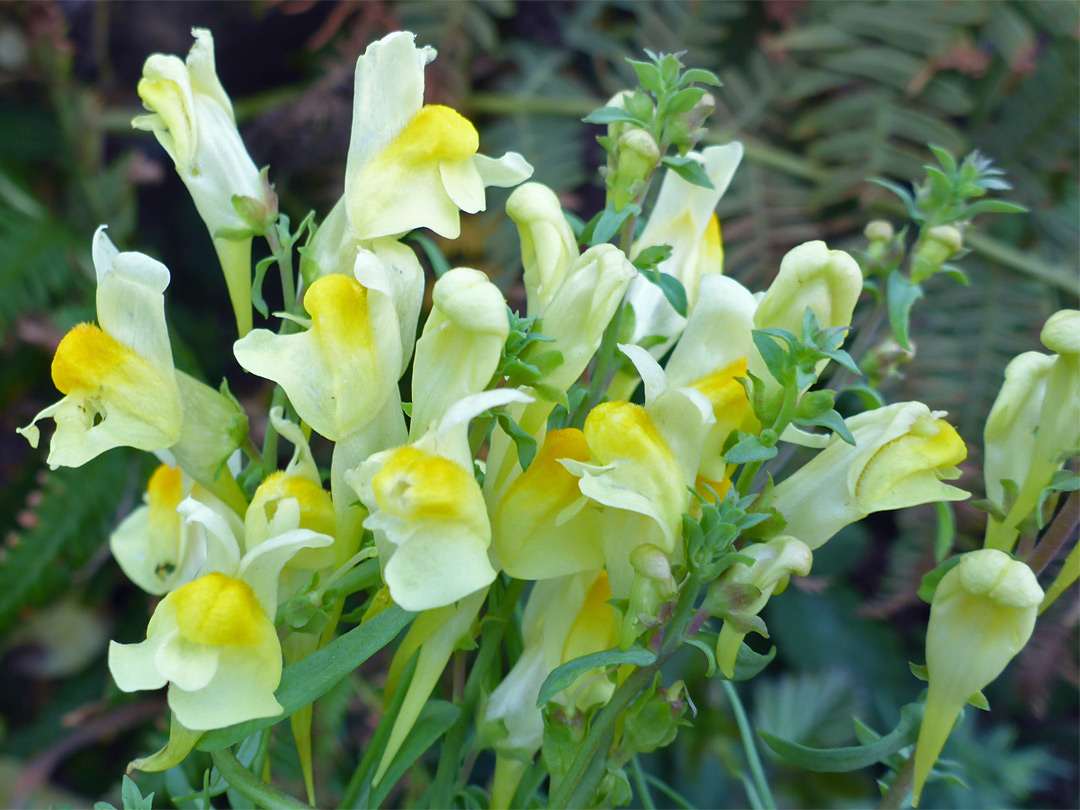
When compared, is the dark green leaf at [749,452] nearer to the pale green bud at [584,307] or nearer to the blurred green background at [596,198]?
the pale green bud at [584,307]

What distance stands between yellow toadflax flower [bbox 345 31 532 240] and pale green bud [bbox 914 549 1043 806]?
9.3 inches

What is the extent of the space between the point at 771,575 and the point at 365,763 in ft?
0.68

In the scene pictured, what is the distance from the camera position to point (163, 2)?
1.02 m

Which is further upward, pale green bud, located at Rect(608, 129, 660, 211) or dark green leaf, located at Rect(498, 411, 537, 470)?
pale green bud, located at Rect(608, 129, 660, 211)

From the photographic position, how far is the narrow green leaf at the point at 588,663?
29 cm

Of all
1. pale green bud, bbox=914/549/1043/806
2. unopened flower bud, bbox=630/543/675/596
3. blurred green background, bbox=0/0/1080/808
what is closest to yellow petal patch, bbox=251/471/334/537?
unopened flower bud, bbox=630/543/675/596

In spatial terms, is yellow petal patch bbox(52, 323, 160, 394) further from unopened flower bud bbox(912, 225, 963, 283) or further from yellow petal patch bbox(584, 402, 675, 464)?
unopened flower bud bbox(912, 225, 963, 283)

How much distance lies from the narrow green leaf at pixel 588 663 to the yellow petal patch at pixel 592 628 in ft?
0.20

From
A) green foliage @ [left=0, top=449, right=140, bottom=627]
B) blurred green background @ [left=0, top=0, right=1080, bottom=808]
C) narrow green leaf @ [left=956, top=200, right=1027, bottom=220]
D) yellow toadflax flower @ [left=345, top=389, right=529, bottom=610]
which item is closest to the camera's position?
yellow toadflax flower @ [left=345, top=389, right=529, bottom=610]

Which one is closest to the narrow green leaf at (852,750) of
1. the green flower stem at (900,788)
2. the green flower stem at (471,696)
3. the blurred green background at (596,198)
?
the green flower stem at (900,788)

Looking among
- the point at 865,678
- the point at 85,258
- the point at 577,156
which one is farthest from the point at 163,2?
the point at 865,678

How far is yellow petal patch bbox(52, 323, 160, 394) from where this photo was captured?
34cm

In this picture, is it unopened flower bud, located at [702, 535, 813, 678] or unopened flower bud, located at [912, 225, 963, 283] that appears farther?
unopened flower bud, located at [912, 225, 963, 283]

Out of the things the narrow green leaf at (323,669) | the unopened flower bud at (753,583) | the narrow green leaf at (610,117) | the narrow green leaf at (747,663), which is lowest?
the narrow green leaf at (747,663)
